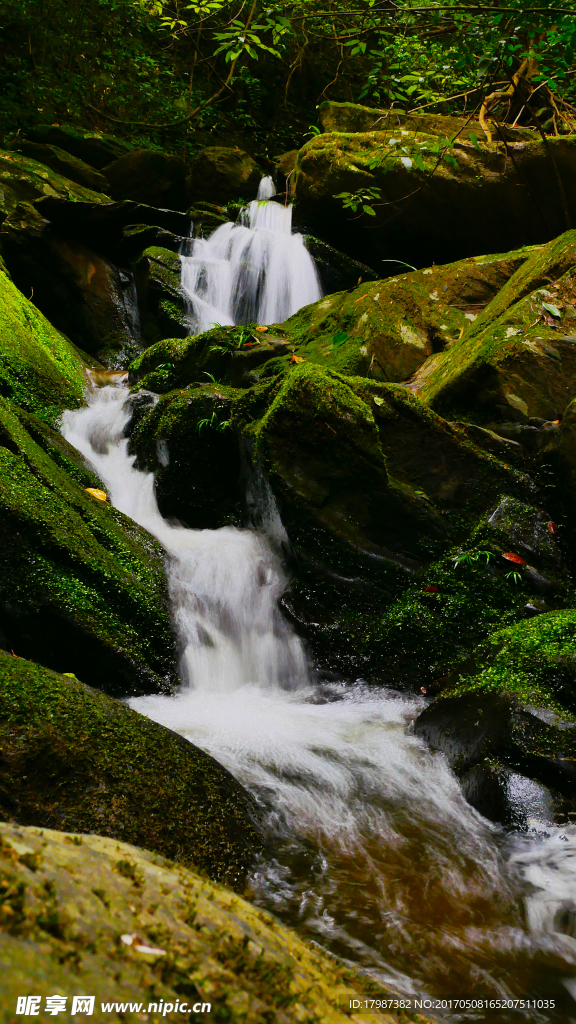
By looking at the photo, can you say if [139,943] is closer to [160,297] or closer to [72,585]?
[72,585]

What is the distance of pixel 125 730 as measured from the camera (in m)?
2.57

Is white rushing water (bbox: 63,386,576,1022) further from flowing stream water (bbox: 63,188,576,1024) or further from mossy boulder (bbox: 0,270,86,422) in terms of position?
mossy boulder (bbox: 0,270,86,422)

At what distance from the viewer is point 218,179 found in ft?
45.0

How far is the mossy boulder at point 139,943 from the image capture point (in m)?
0.91

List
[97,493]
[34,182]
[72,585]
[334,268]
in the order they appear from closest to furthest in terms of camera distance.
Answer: [72,585] → [97,493] → [334,268] → [34,182]

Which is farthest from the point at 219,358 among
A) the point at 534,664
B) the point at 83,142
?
the point at 83,142

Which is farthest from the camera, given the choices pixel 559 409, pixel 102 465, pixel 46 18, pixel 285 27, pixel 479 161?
pixel 46 18

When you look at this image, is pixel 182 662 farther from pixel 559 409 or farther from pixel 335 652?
pixel 559 409

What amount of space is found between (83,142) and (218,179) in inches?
120

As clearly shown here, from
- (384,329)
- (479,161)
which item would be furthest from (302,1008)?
(479,161)

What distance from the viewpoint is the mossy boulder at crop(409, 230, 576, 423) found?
535cm

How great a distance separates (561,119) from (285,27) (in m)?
8.07

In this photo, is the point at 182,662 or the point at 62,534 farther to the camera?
the point at 182,662

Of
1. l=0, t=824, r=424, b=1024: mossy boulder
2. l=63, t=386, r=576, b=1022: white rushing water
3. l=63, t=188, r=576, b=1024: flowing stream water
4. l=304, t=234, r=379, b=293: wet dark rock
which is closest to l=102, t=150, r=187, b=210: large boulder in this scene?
l=304, t=234, r=379, b=293: wet dark rock
